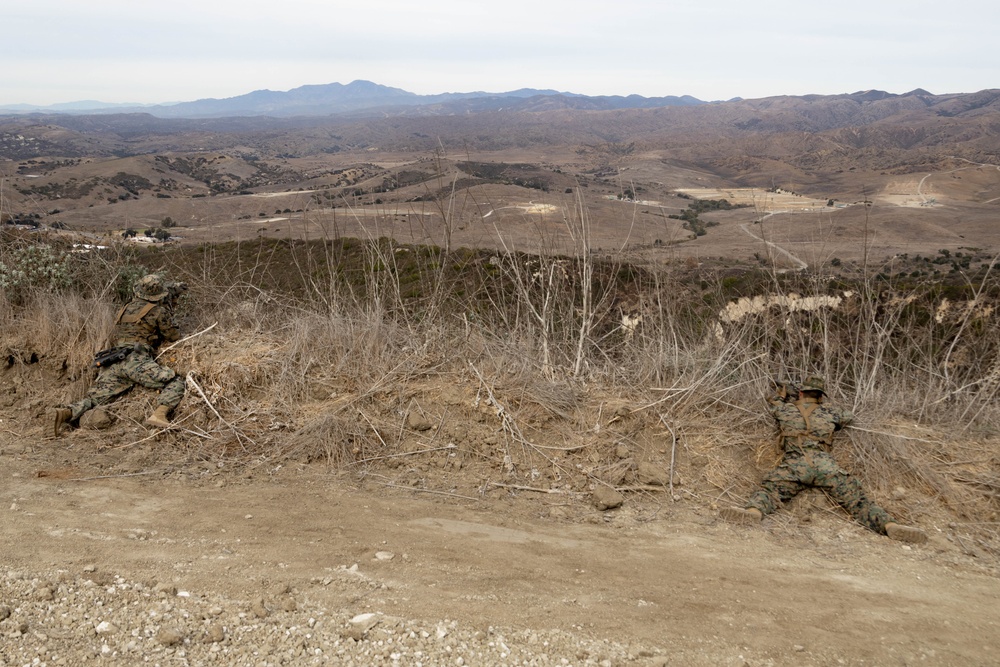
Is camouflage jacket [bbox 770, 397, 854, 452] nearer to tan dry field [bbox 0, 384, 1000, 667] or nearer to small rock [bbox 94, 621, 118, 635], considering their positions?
tan dry field [bbox 0, 384, 1000, 667]

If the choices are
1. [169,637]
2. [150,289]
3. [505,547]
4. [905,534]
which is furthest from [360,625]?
[150,289]

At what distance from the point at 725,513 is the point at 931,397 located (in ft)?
7.46

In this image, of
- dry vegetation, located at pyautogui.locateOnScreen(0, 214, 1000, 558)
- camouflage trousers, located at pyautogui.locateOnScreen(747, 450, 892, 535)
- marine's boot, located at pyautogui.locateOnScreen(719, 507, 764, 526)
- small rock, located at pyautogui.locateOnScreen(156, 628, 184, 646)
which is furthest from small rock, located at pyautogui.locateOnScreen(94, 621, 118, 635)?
camouflage trousers, located at pyautogui.locateOnScreen(747, 450, 892, 535)

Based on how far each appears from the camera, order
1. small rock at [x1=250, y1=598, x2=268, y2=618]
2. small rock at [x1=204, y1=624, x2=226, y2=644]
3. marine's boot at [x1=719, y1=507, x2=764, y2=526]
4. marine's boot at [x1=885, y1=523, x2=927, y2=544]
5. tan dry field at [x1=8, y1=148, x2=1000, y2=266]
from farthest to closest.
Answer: tan dry field at [x1=8, y1=148, x2=1000, y2=266] < marine's boot at [x1=719, y1=507, x2=764, y2=526] < marine's boot at [x1=885, y1=523, x2=927, y2=544] < small rock at [x1=250, y1=598, x2=268, y2=618] < small rock at [x1=204, y1=624, x2=226, y2=644]

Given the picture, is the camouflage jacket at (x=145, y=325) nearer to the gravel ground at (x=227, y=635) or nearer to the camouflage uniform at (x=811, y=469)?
the gravel ground at (x=227, y=635)

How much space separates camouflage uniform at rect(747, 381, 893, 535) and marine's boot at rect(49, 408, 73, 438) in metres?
4.70

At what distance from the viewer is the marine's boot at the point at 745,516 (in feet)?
12.8

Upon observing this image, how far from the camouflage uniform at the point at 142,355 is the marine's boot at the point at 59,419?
51mm

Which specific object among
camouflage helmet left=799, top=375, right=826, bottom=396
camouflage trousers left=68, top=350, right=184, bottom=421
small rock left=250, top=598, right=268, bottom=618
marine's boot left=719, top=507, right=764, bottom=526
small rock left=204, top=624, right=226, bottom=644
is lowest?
marine's boot left=719, top=507, right=764, bottom=526

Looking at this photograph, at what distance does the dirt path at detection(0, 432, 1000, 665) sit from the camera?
2781mm

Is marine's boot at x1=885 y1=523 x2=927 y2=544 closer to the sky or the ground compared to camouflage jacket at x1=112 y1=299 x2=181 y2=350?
closer to the ground

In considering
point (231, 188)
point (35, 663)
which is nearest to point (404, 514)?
point (35, 663)

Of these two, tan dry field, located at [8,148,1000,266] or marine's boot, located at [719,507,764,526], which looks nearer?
marine's boot, located at [719,507,764,526]

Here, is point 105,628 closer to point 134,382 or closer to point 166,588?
point 166,588
